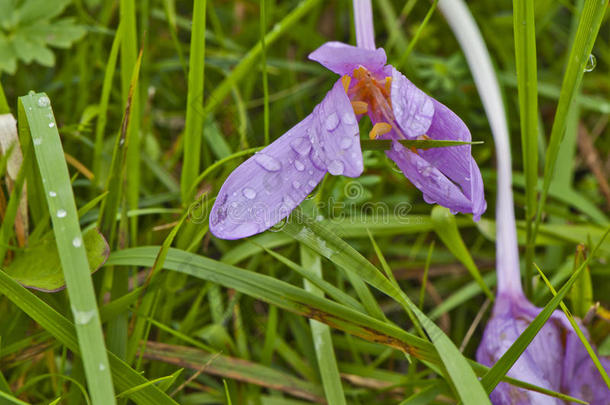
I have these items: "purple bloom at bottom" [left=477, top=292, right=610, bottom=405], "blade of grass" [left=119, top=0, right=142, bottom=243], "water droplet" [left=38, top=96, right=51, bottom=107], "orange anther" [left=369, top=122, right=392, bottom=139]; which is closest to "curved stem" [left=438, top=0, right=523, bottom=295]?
"purple bloom at bottom" [left=477, top=292, right=610, bottom=405]

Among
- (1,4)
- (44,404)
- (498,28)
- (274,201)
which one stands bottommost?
(44,404)

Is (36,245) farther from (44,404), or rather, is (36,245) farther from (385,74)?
(385,74)

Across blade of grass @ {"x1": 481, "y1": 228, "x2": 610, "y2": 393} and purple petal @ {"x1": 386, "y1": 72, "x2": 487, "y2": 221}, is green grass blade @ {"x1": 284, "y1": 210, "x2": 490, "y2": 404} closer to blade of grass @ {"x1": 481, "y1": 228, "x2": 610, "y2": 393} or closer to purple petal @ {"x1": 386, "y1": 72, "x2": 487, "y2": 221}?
blade of grass @ {"x1": 481, "y1": 228, "x2": 610, "y2": 393}

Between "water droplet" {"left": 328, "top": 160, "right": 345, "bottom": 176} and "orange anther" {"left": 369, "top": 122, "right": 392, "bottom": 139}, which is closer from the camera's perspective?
"water droplet" {"left": 328, "top": 160, "right": 345, "bottom": 176}

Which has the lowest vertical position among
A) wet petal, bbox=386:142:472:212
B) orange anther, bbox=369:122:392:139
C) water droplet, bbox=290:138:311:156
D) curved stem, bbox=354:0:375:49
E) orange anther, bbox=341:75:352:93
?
wet petal, bbox=386:142:472:212

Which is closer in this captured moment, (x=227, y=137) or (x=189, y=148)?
(x=189, y=148)

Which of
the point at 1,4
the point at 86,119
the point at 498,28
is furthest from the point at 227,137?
the point at 498,28

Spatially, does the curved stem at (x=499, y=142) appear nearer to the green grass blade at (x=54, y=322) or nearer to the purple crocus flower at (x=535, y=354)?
the purple crocus flower at (x=535, y=354)
